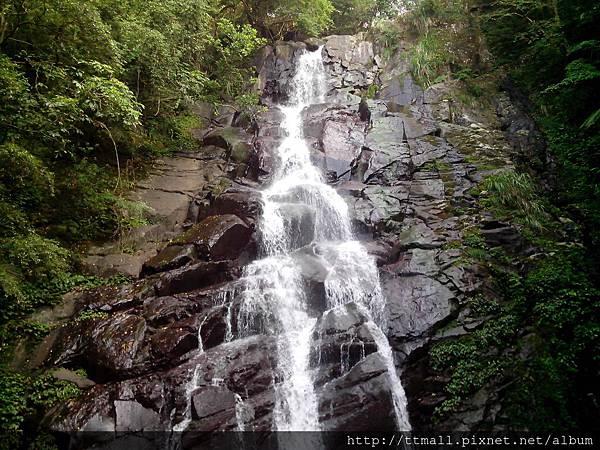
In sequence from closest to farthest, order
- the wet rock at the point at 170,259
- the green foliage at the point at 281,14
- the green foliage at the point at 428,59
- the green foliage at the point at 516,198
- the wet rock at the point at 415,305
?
1. the wet rock at the point at 415,305
2. the wet rock at the point at 170,259
3. the green foliage at the point at 516,198
4. the green foliage at the point at 428,59
5. the green foliage at the point at 281,14

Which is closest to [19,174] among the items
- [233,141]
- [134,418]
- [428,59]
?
[134,418]

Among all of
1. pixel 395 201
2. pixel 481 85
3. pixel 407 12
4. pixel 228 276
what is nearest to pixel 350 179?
pixel 395 201

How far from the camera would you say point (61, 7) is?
7422mm

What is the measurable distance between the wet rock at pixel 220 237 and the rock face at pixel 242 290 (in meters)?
0.04

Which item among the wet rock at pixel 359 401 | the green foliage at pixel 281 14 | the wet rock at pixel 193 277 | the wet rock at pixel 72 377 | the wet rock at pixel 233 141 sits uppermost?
the green foliage at pixel 281 14

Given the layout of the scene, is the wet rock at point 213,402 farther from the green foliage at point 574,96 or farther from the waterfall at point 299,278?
the green foliage at point 574,96

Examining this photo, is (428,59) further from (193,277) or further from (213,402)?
(213,402)

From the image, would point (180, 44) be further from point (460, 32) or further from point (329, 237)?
point (460, 32)

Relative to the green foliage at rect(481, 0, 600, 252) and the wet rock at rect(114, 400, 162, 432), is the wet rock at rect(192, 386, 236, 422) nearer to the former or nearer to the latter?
the wet rock at rect(114, 400, 162, 432)

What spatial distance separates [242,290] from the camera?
342 inches

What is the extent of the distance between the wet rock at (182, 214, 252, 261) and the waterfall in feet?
2.10

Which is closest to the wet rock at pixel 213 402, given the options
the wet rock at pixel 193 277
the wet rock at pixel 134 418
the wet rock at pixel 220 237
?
the wet rock at pixel 134 418

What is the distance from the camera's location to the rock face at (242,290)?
6.65 metres

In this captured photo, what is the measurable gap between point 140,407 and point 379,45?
20359 mm
